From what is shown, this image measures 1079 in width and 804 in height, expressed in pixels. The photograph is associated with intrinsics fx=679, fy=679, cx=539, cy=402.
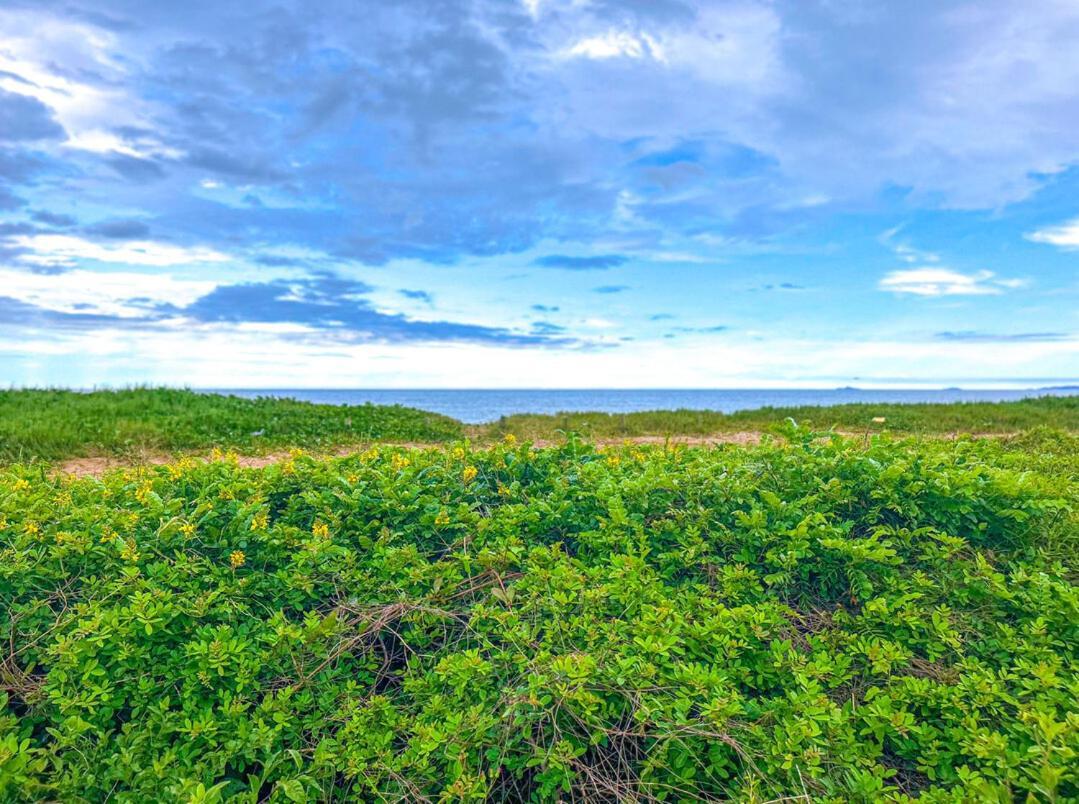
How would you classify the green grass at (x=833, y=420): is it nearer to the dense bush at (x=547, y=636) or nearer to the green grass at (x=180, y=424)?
the green grass at (x=180, y=424)

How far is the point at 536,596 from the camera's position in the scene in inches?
132

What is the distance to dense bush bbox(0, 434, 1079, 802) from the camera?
108 inches

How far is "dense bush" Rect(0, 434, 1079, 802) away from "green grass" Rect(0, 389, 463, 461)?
8.38 meters

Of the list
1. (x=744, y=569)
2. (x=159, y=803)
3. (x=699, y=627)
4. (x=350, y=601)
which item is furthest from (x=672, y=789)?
(x=159, y=803)

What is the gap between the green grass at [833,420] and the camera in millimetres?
15734

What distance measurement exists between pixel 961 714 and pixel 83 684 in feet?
12.6

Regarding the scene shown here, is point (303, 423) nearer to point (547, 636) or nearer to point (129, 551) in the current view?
point (129, 551)

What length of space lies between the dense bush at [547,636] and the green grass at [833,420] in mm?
10454

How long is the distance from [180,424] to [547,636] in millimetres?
12700

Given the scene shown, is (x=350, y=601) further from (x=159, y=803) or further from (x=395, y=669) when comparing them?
(x=159, y=803)

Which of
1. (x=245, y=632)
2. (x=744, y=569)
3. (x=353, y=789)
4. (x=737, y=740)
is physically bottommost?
(x=353, y=789)

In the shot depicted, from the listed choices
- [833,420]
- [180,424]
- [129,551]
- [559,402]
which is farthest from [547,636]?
[559,402]

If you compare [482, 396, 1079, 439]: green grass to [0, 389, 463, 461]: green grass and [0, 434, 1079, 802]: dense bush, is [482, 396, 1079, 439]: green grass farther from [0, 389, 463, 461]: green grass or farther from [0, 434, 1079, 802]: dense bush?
[0, 434, 1079, 802]: dense bush

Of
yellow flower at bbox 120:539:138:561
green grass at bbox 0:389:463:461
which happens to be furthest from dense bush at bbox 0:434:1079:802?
green grass at bbox 0:389:463:461
